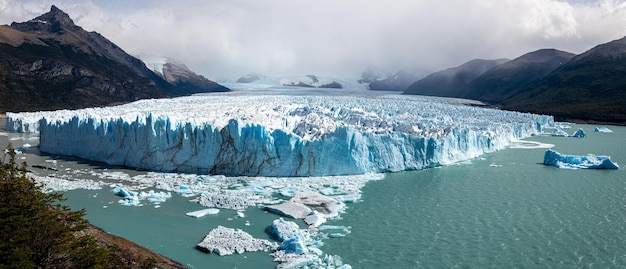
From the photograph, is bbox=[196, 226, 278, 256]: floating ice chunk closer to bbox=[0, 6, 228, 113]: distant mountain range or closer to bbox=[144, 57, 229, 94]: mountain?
bbox=[0, 6, 228, 113]: distant mountain range

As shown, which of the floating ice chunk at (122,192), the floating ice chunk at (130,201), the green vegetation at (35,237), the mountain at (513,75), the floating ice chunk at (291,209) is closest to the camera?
the green vegetation at (35,237)

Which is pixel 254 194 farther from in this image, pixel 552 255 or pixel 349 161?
pixel 552 255

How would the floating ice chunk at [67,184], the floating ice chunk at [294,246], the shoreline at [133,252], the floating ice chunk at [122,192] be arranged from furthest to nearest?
the floating ice chunk at [67,184]
the floating ice chunk at [122,192]
the floating ice chunk at [294,246]
the shoreline at [133,252]

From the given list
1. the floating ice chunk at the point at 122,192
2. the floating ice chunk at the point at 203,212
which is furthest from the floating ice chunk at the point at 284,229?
the floating ice chunk at the point at 122,192

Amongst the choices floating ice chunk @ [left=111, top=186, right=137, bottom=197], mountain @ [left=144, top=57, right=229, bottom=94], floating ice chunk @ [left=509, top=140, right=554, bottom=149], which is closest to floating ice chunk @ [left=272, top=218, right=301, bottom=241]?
floating ice chunk @ [left=111, top=186, right=137, bottom=197]

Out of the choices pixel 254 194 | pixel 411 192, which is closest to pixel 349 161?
pixel 411 192

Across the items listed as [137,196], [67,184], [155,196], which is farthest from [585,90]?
[67,184]

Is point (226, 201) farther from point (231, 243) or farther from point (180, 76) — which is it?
point (180, 76)

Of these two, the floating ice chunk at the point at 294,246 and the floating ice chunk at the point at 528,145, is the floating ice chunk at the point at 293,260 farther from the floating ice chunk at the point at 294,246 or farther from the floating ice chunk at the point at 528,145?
the floating ice chunk at the point at 528,145
